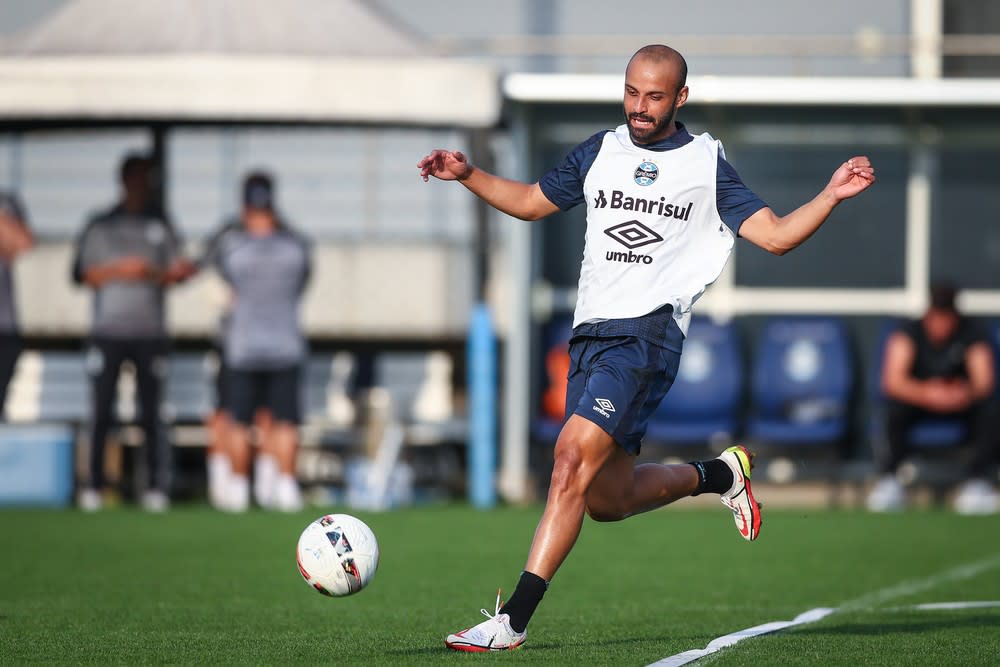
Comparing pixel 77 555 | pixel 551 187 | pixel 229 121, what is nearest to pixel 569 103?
pixel 229 121

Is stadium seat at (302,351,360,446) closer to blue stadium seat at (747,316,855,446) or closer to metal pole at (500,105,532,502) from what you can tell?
metal pole at (500,105,532,502)

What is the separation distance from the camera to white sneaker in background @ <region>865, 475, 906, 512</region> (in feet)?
48.5

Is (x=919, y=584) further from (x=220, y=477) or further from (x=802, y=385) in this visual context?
(x=220, y=477)

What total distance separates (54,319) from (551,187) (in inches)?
737

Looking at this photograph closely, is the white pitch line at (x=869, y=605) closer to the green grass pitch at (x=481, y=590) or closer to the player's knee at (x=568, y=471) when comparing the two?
the green grass pitch at (x=481, y=590)

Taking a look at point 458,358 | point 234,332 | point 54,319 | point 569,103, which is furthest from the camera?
point 458,358

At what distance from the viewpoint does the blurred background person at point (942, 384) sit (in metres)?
14.7

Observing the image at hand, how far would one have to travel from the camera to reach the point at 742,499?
23.2 ft

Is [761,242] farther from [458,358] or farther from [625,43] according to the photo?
[458,358]

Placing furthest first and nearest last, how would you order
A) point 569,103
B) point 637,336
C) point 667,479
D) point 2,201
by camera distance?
point 569,103, point 2,201, point 667,479, point 637,336

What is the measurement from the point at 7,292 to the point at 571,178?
18.0 ft

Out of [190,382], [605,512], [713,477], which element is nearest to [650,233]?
[605,512]

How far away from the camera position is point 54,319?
79.6ft

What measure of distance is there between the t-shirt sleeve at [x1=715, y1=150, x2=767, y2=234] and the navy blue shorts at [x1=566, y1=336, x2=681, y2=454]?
515 mm
